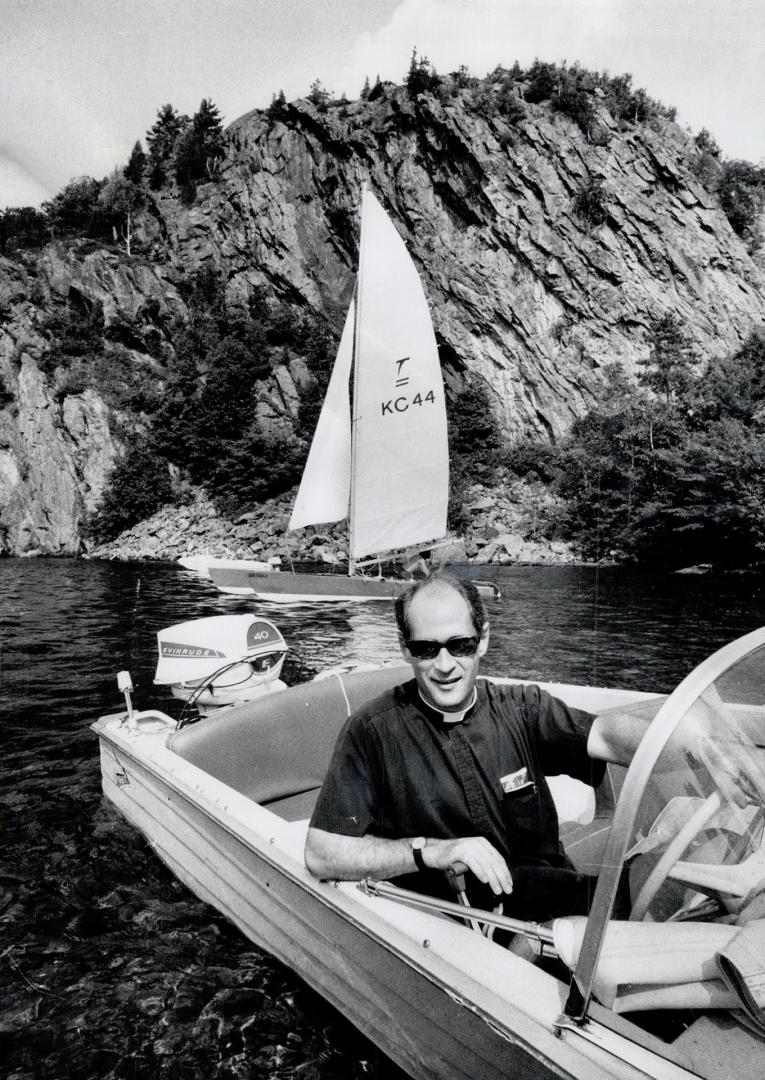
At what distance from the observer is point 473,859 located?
2076 mm

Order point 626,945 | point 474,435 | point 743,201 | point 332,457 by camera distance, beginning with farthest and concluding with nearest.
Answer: point 743,201
point 474,435
point 332,457
point 626,945

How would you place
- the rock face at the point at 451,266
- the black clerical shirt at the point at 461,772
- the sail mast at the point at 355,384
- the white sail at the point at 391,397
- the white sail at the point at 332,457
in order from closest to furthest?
1. the black clerical shirt at the point at 461,772
2. the white sail at the point at 391,397
3. the sail mast at the point at 355,384
4. the white sail at the point at 332,457
5. the rock face at the point at 451,266

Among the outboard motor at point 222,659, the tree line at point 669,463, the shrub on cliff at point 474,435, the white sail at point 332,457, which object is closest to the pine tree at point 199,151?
the shrub on cliff at point 474,435

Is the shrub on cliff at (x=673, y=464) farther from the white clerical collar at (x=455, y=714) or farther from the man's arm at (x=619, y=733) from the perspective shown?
the white clerical collar at (x=455, y=714)

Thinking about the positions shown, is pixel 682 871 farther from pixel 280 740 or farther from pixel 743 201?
pixel 743 201

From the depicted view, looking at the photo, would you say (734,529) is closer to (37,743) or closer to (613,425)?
(613,425)

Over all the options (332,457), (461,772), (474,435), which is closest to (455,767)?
(461,772)

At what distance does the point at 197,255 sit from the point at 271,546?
106 ft

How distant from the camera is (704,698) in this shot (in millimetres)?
1914

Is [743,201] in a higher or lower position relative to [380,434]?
higher

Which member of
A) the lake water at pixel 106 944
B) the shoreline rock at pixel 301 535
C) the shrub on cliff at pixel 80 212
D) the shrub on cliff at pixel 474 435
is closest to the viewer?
the lake water at pixel 106 944

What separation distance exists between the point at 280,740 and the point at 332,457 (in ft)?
51.1

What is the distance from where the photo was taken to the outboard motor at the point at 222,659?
537 centimetres

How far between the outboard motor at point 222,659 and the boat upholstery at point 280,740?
776 mm
